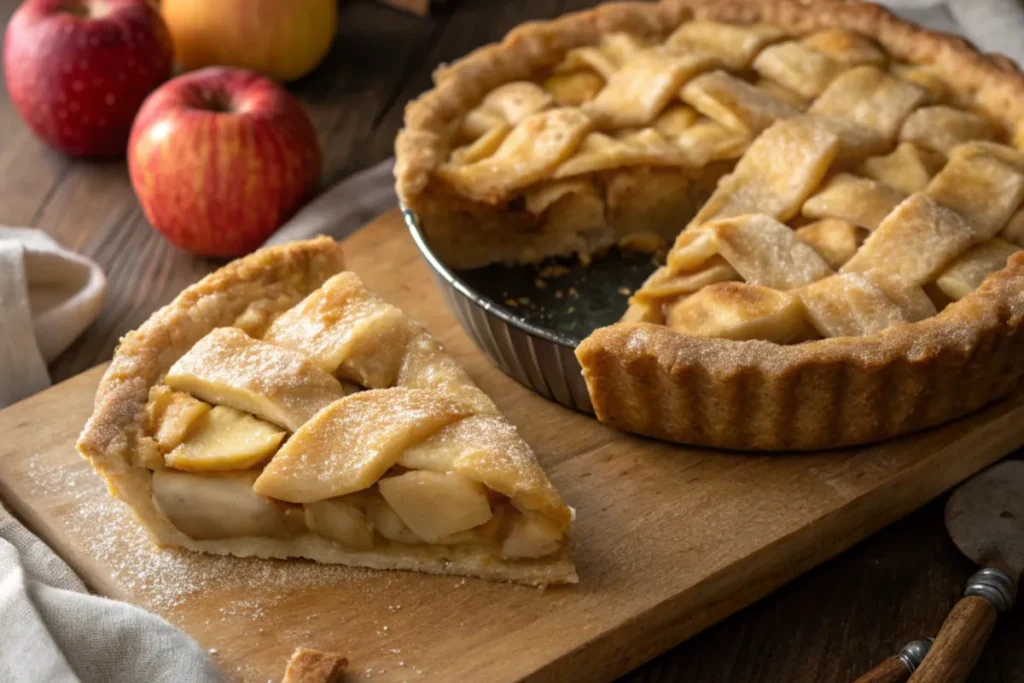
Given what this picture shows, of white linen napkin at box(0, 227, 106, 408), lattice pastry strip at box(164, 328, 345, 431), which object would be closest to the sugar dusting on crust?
lattice pastry strip at box(164, 328, 345, 431)

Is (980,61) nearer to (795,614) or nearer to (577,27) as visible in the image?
(577,27)

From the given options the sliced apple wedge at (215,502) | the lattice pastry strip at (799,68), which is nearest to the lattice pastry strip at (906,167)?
the lattice pastry strip at (799,68)

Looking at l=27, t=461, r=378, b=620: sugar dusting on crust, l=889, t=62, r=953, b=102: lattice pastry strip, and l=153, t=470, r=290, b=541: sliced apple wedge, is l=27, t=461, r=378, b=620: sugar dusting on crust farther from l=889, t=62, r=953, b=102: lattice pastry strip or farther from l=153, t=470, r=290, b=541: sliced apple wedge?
l=889, t=62, r=953, b=102: lattice pastry strip

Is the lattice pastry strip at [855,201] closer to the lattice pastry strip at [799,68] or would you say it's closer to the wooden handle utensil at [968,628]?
the lattice pastry strip at [799,68]

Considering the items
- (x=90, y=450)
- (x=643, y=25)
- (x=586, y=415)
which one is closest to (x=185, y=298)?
(x=90, y=450)

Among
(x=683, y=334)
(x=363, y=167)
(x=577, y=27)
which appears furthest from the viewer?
(x=363, y=167)

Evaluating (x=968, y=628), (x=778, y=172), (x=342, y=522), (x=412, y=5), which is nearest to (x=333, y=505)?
(x=342, y=522)
